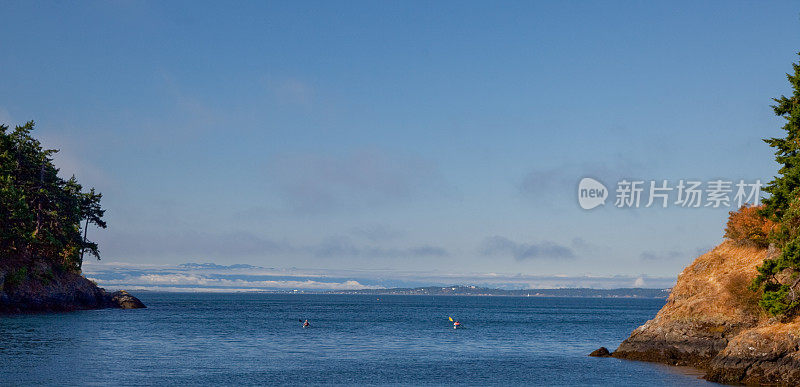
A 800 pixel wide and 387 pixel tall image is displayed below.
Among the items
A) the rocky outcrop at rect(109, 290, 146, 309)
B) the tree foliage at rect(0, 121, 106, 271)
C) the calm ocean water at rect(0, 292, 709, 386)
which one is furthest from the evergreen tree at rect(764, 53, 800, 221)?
the rocky outcrop at rect(109, 290, 146, 309)

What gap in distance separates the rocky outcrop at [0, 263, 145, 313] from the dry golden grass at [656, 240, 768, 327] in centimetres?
8403

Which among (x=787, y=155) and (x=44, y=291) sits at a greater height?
(x=787, y=155)

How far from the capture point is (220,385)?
133 ft

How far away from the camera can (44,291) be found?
10181cm

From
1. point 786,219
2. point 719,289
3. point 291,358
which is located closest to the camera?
point 786,219

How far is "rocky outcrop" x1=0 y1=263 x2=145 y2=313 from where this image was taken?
9356 centimetres

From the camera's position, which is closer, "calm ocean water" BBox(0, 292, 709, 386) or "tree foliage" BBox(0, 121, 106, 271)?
"calm ocean water" BBox(0, 292, 709, 386)

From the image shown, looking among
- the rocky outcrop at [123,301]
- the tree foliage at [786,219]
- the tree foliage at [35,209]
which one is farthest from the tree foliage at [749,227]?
the rocky outcrop at [123,301]

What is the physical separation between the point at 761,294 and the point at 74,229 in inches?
3778

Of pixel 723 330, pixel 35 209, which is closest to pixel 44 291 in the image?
pixel 35 209

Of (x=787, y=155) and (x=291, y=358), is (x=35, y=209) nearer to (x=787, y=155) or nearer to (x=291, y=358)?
(x=291, y=358)

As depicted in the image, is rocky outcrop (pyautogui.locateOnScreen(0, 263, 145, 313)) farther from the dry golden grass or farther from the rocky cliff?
the dry golden grass

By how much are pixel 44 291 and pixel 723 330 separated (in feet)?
307

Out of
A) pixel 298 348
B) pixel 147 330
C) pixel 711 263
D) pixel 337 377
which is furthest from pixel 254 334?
pixel 711 263
